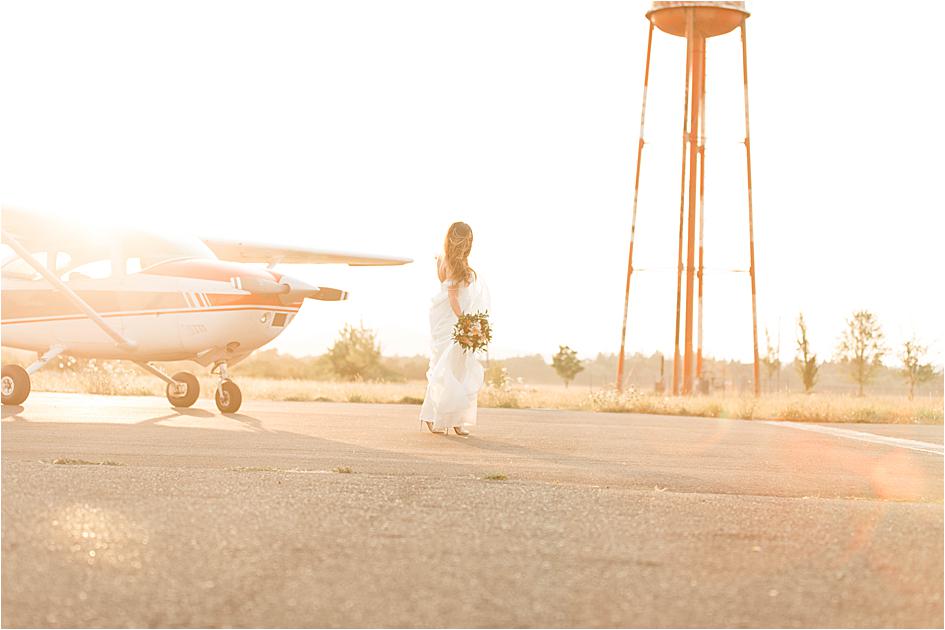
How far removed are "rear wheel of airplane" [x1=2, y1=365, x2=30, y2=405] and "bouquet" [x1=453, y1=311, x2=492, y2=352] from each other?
257 inches

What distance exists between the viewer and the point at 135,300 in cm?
1454

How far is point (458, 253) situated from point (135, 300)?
543 cm

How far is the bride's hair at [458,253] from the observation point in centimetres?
1113

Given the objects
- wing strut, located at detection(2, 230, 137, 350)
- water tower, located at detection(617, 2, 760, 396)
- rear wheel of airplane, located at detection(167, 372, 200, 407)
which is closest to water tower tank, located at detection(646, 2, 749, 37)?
water tower, located at detection(617, 2, 760, 396)

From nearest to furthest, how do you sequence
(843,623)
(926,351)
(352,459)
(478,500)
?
1. (843,623)
2. (478,500)
3. (352,459)
4. (926,351)

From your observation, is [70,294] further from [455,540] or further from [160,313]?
[455,540]

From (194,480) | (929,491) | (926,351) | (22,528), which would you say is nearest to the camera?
(22,528)

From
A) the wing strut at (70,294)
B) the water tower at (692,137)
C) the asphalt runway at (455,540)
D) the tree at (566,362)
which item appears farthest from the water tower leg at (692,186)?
the tree at (566,362)

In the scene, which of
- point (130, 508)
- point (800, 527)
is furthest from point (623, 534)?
point (130, 508)

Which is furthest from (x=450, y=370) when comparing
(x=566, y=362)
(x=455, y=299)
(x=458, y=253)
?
(x=566, y=362)

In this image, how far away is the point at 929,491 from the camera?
6.97 m

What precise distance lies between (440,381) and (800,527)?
6.51 meters

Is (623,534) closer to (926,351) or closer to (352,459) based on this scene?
(352,459)

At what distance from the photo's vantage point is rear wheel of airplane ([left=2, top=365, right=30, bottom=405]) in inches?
566
